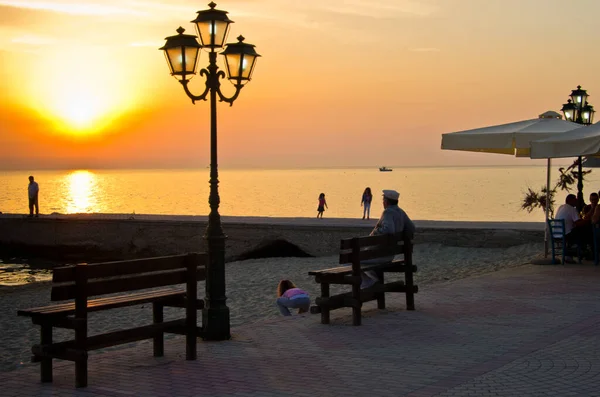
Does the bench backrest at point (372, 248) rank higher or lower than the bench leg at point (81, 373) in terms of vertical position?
higher

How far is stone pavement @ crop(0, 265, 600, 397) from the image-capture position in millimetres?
7297

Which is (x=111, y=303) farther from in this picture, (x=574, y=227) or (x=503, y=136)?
(x=574, y=227)

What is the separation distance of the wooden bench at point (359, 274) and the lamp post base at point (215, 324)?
125 cm

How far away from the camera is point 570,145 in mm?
14617

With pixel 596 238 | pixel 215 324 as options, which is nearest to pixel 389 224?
pixel 215 324

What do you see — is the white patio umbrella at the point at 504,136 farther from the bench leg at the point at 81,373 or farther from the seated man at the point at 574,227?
the bench leg at the point at 81,373

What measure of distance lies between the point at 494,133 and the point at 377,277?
6.27m

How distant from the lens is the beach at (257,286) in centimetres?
1361

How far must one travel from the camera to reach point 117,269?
8031 mm

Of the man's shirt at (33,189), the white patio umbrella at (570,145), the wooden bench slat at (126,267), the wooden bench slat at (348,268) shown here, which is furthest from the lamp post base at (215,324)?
the man's shirt at (33,189)

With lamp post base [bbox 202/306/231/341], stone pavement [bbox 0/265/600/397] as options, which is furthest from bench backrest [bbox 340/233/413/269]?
lamp post base [bbox 202/306/231/341]

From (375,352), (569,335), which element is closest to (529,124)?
(569,335)

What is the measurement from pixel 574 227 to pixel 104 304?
11486 millimetres

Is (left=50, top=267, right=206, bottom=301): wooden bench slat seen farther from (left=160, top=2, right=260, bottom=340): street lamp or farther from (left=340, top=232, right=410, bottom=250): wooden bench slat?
(left=340, top=232, right=410, bottom=250): wooden bench slat
